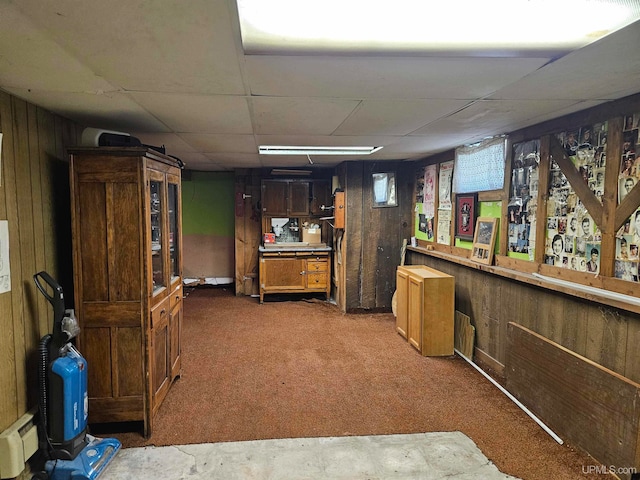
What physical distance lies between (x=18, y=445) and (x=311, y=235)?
4.81m

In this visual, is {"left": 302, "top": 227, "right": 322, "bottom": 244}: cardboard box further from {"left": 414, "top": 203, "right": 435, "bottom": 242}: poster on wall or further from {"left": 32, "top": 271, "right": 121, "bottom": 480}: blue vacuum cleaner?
{"left": 32, "top": 271, "right": 121, "bottom": 480}: blue vacuum cleaner

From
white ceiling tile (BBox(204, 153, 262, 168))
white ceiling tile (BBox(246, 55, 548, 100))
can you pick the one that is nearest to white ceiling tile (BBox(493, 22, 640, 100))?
white ceiling tile (BBox(246, 55, 548, 100))

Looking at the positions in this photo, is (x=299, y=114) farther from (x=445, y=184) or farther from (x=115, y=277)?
(x=445, y=184)

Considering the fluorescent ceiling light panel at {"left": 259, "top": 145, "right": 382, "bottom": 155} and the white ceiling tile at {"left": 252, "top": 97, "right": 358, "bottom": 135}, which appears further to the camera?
the fluorescent ceiling light panel at {"left": 259, "top": 145, "right": 382, "bottom": 155}

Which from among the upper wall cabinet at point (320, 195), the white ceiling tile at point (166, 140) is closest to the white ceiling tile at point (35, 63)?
the white ceiling tile at point (166, 140)

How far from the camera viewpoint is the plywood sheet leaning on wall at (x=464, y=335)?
12.3 feet

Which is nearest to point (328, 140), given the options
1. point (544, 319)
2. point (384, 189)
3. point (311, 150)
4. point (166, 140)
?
point (311, 150)

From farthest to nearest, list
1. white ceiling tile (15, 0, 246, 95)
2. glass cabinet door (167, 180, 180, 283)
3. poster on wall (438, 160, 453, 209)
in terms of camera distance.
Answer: poster on wall (438, 160, 453, 209) → glass cabinet door (167, 180, 180, 283) → white ceiling tile (15, 0, 246, 95)

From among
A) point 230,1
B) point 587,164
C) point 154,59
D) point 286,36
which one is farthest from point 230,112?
point 587,164

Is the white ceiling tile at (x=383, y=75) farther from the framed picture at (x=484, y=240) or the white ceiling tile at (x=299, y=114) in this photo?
the framed picture at (x=484, y=240)

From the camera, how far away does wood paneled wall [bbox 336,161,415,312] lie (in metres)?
5.22

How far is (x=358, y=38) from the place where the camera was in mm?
1453

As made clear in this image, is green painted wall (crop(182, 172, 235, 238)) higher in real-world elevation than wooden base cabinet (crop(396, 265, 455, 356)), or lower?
higher

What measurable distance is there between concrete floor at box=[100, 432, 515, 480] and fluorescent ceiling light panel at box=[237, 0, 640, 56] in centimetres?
225
